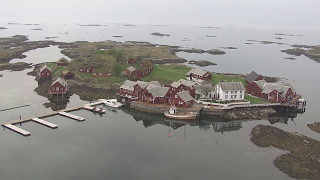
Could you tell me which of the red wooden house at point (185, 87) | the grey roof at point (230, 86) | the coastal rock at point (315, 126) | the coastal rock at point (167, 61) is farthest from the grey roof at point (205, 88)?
the coastal rock at point (167, 61)

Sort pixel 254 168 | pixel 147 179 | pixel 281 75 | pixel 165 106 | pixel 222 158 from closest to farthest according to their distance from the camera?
pixel 147 179, pixel 254 168, pixel 222 158, pixel 165 106, pixel 281 75

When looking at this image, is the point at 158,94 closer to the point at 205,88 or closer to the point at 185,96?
the point at 185,96

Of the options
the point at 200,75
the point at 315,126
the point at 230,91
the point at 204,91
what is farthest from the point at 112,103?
the point at 315,126

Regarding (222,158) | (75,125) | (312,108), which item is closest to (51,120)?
(75,125)

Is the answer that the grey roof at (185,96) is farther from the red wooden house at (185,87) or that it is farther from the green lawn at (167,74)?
the green lawn at (167,74)

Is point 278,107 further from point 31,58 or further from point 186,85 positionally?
point 31,58

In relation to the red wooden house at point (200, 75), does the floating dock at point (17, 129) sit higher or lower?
lower

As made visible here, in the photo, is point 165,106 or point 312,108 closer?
point 165,106
